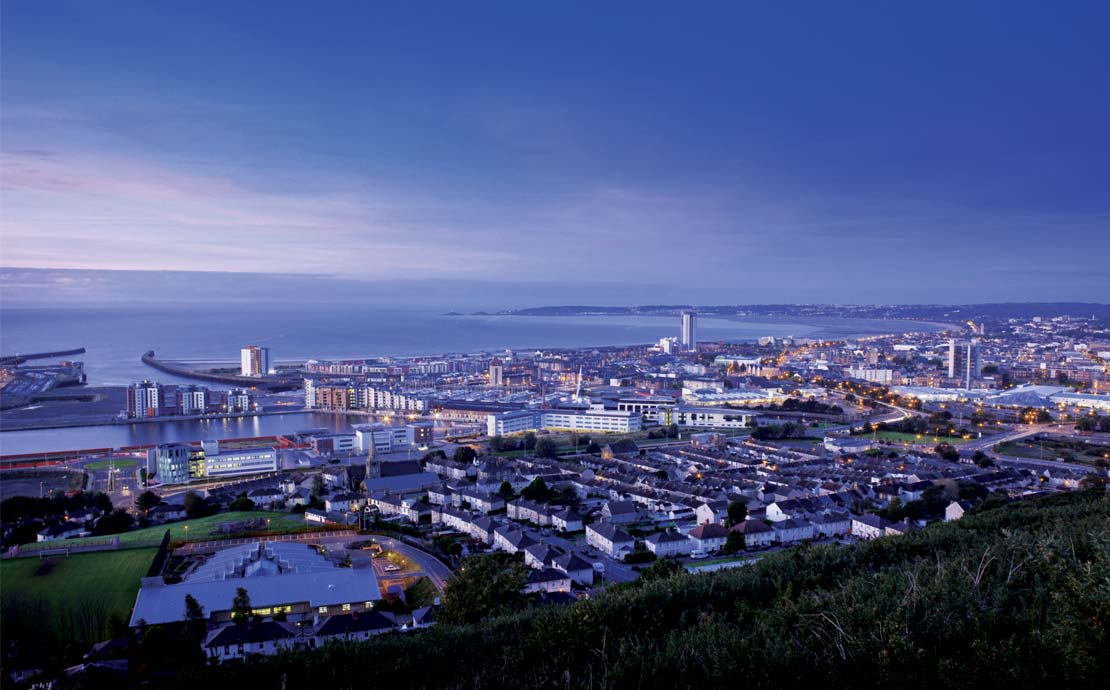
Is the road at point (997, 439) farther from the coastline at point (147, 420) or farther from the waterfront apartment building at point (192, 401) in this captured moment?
the waterfront apartment building at point (192, 401)

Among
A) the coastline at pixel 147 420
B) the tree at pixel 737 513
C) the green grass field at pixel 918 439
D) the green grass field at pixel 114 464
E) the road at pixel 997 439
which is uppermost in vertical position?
the tree at pixel 737 513

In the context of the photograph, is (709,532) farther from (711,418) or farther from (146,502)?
(711,418)

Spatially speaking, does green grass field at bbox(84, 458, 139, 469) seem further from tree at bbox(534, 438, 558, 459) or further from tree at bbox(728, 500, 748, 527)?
tree at bbox(728, 500, 748, 527)

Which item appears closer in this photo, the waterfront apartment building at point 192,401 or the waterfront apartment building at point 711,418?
the waterfront apartment building at point 711,418

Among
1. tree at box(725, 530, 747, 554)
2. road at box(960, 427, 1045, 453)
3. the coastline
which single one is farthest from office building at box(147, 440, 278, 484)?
road at box(960, 427, 1045, 453)

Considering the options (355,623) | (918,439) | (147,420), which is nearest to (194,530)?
(355,623)

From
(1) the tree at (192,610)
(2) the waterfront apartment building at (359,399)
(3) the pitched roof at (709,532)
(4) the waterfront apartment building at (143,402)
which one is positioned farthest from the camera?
(2) the waterfront apartment building at (359,399)

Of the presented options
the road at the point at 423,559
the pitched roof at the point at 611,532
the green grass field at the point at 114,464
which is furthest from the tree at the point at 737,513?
the green grass field at the point at 114,464

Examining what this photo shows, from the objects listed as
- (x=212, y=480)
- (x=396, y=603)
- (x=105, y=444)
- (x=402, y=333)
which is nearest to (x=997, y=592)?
(x=396, y=603)
